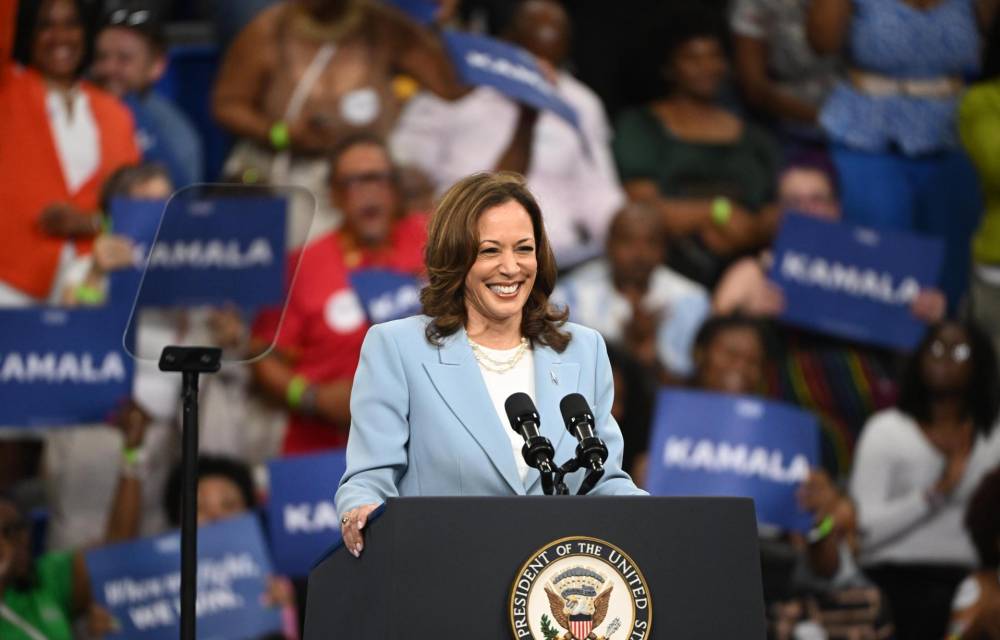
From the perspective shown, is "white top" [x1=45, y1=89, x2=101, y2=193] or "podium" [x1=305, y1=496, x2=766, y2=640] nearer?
"podium" [x1=305, y1=496, x2=766, y2=640]

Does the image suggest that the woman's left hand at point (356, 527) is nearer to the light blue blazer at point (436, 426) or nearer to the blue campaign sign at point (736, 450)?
the light blue blazer at point (436, 426)

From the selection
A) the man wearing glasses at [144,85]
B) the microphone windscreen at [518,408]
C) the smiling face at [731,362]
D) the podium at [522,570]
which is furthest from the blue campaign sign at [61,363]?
the podium at [522,570]

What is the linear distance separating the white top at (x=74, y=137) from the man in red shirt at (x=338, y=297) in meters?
0.89

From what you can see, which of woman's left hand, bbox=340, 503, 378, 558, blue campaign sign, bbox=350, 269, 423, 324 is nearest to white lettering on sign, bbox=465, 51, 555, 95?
blue campaign sign, bbox=350, 269, 423, 324

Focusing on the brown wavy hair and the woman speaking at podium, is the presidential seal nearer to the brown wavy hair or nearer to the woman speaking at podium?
the woman speaking at podium

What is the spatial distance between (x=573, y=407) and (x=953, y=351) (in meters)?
4.15

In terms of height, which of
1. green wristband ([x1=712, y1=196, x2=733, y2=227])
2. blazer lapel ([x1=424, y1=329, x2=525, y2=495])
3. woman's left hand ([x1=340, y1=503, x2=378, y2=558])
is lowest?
green wristband ([x1=712, y1=196, x2=733, y2=227])

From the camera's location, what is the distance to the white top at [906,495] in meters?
6.17

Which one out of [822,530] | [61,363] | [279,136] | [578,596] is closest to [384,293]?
[279,136]

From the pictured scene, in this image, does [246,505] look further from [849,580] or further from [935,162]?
[935,162]

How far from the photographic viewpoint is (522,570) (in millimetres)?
2410

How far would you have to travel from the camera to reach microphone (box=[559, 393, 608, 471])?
251 centimetres

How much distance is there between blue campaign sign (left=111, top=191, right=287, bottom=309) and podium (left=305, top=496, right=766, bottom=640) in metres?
1.66

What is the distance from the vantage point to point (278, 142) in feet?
20.8
